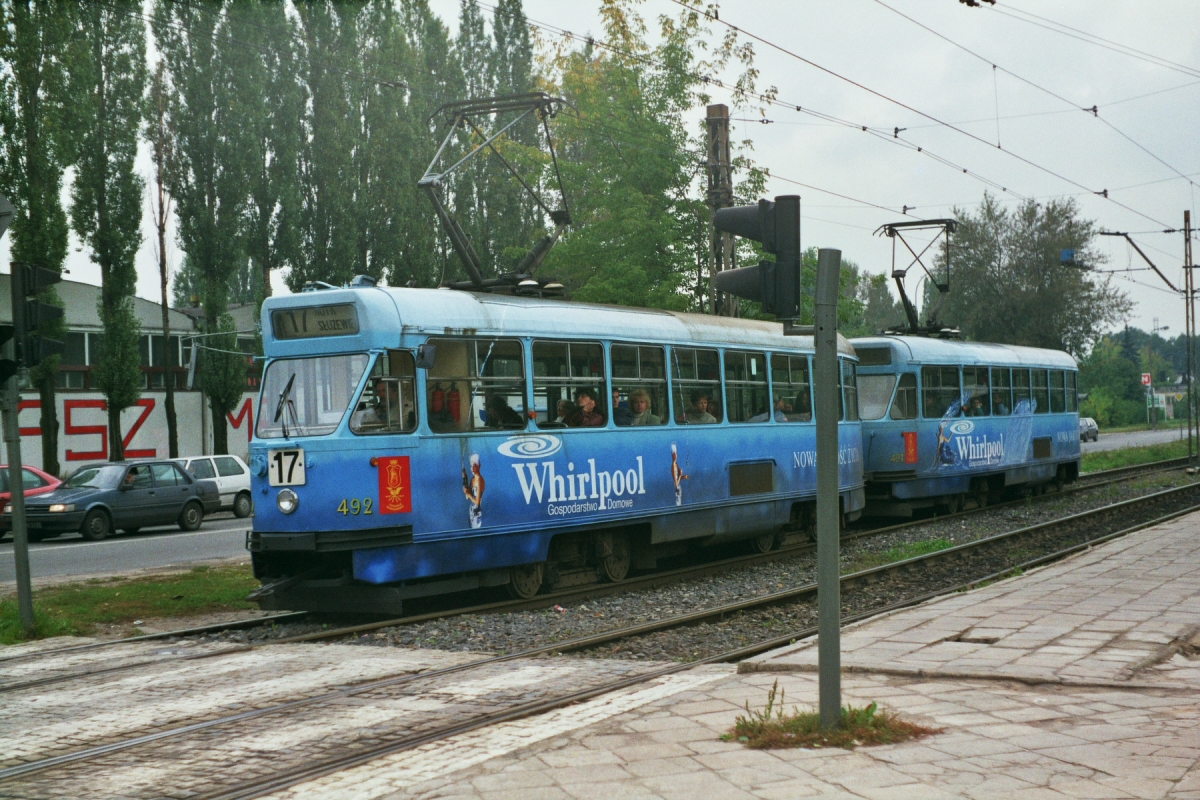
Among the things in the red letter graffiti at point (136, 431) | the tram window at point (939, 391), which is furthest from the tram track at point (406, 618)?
the red letter graffiti at point (136, 431)

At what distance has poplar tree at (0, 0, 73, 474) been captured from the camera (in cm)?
3133

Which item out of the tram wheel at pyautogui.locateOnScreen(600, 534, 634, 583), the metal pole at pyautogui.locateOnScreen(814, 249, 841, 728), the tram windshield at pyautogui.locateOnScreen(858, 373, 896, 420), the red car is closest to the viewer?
the metal pole at pyautogui.locateOnScreen(814, 249, 841, 728)

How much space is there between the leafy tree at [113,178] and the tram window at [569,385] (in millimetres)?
25125

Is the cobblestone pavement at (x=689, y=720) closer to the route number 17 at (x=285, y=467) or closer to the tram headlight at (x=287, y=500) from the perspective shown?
the tram headlight at (x=287, y=500)

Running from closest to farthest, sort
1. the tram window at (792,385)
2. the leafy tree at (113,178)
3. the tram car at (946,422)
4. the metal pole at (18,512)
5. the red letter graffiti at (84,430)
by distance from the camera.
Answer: the metal pole at (18,512) → the tram window at (792,385) → the tram car at (946,422) → the leafy tree at (113,178) → the red letter graffiti at (84,430)

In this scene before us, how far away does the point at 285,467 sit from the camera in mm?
11102

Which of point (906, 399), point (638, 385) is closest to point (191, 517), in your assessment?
point (906, 399)

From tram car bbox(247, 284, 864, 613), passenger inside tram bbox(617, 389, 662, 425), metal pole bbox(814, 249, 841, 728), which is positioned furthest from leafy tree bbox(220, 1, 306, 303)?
metal pole bbox(814, 249, 841, 728)

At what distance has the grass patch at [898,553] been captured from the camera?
15086 millimetres

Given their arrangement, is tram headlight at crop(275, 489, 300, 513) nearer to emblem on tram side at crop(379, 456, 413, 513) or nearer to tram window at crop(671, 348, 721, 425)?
emblem on tram side at crop(379, 456, 413, 513)

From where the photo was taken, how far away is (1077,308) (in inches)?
2581

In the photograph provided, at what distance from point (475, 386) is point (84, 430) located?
101ft

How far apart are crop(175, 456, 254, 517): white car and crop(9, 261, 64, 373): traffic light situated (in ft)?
56.1

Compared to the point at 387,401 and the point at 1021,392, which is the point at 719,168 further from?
the point at 387,401
